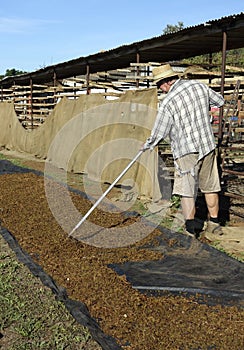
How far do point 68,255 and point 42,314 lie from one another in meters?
1.17

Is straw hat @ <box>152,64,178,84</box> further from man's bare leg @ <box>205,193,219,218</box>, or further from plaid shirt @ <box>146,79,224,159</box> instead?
man's bare leg @ <box>205,193,219,218</box>

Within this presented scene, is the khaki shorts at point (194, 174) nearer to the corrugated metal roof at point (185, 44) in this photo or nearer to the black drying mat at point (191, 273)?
the black drying mat at point (191, 273)

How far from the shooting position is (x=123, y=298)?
332 cm

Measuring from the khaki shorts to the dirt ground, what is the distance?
23.7 inches

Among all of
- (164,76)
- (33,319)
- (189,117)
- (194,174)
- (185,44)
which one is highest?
(185,44)

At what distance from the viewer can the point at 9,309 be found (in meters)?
3.29

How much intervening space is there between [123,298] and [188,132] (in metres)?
2.25

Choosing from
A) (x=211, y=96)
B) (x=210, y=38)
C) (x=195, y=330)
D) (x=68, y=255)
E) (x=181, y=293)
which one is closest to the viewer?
(x=195, y=330)

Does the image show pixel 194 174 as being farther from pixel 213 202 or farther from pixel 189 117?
pixel 189 117

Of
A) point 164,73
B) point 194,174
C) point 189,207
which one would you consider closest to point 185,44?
point 164,73

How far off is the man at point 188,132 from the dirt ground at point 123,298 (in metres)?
0.65

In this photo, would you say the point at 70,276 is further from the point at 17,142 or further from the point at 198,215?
the point at 17,142

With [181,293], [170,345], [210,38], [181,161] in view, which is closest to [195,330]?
[170,345]

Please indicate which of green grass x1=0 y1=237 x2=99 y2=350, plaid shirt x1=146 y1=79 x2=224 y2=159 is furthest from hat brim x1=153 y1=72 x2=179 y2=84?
green grass x1=0 y1=237 x2=99 y2=350
